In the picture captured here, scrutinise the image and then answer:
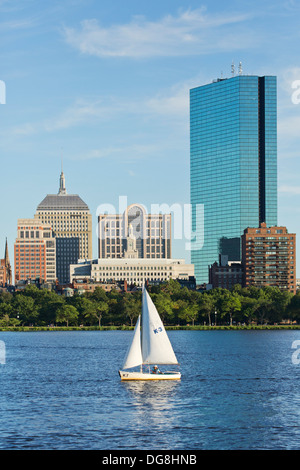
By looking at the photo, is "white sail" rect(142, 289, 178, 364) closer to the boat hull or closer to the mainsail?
the mainsail

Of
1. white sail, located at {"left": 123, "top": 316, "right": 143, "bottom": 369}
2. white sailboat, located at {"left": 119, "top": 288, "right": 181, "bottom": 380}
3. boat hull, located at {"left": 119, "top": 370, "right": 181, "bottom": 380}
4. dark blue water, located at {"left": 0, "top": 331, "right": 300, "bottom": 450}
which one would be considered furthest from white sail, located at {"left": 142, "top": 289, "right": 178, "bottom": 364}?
dark blue water, located at {"left": 0, "top": 331, "right": 300, "bottom": 450}

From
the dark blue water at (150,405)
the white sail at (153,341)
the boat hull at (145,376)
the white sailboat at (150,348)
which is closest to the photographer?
the dark blue water at (150,405)

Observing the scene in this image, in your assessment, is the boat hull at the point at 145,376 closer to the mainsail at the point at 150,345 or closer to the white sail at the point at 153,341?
the mainsail at the point at 150,345

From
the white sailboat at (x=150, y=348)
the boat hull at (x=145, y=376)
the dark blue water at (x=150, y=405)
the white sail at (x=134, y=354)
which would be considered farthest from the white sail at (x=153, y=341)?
the dark blue water at (x=150, y=405)

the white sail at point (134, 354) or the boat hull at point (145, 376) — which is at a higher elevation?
the white sail at point (134, 354)

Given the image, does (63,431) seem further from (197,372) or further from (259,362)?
(259,362)

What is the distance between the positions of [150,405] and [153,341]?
20.5m

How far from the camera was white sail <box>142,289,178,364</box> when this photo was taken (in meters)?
106

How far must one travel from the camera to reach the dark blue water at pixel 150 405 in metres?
68.2

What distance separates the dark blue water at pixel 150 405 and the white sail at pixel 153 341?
361cm

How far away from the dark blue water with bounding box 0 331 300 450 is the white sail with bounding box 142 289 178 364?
3607 mm

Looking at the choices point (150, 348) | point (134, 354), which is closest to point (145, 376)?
point (134, 354)
